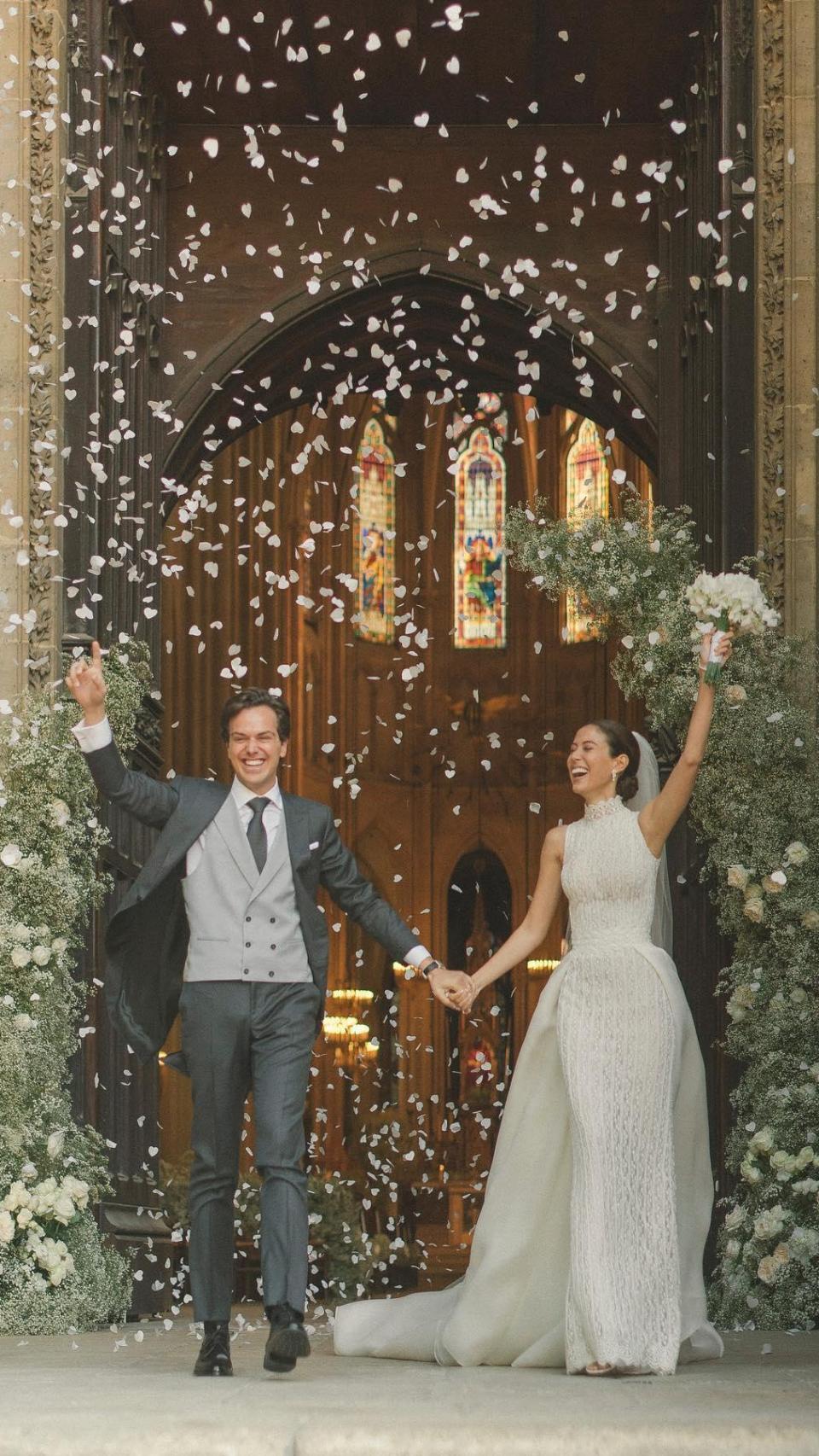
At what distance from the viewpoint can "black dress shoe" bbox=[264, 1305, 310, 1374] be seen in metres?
4.81

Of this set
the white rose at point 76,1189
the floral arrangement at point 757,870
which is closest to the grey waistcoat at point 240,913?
the floral arrangement at point 757,870

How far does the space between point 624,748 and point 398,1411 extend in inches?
89.3

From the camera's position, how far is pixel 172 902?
5.35m

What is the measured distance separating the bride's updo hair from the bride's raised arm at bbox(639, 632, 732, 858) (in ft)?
0.47

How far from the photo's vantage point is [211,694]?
56.4 ft

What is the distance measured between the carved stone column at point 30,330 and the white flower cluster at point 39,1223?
205 cm

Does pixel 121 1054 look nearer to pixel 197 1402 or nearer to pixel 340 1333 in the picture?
pixel 340 1333

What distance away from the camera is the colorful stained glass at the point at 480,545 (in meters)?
27.7

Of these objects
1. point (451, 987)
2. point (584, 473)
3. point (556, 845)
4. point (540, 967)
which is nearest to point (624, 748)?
point (556, 845)

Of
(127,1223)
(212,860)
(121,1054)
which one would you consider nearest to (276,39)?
(121,1054)

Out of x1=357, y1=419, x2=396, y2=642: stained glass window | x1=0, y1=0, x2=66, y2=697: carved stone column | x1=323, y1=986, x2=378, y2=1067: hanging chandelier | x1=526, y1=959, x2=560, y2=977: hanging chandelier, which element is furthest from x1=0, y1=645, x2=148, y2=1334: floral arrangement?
x1=357, y1=419, x2=396, y2=642: stained glass window

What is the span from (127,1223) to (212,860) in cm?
463

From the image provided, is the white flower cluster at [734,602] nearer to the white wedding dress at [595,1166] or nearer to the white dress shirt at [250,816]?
the white wedding dress at [595,1166]

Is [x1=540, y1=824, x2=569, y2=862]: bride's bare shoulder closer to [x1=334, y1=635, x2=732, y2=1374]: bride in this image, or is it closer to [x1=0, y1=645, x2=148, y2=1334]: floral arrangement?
[x1=334, y1=635, x2=732, y2=1374]: bride
